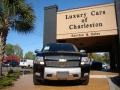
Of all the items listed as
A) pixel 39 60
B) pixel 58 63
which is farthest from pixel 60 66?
pixel 39 60

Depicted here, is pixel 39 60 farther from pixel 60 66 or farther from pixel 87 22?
pixel 87 22

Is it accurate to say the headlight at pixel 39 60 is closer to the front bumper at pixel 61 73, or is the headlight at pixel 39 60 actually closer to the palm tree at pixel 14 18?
the front bumper at pixel 61 73

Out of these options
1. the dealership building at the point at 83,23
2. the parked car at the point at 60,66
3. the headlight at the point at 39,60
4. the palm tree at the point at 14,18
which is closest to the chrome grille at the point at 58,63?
the parked car at the point at 60,66

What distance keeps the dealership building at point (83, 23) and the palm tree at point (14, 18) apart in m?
5.08

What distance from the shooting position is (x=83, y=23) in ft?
71.1

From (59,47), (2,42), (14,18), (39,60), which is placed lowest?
(39,60)

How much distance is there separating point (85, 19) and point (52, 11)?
116 inches

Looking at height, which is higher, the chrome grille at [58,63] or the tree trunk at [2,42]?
the tree trunk at [2,42]

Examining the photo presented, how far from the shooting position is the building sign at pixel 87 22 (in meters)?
20.6

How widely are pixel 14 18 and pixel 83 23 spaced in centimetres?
661

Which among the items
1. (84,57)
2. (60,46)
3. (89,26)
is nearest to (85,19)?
(89,26)

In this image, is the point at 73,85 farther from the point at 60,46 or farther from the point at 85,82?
the point at 60,46

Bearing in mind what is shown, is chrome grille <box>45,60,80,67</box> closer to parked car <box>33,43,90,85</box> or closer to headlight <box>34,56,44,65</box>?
parked car <box>33,43,90,85</box>

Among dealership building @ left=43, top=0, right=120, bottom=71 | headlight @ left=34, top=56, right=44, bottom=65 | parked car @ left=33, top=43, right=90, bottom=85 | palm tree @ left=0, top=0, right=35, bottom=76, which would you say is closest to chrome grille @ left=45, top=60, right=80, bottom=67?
parked car @ left=33, top=43, right=90, bottom=85
